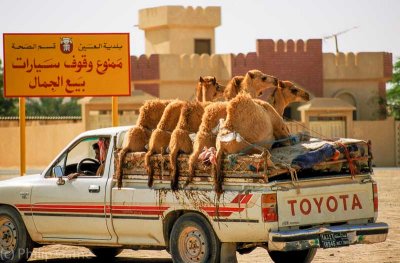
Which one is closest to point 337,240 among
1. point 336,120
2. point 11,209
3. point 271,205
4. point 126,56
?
point 271,205

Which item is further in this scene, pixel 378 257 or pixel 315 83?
pixel 315 83

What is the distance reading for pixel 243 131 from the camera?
11.4m

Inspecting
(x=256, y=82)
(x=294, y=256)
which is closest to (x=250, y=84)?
(x=256, y=82)

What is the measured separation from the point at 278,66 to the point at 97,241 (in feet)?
120

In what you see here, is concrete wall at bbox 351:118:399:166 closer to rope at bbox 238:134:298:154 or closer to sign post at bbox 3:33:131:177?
sign post at bbox 3:33:131:177

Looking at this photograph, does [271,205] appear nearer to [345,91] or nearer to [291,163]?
[291,163]

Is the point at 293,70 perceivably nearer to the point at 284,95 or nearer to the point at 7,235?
the point at 284,95

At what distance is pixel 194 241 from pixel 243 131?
4.07 ft

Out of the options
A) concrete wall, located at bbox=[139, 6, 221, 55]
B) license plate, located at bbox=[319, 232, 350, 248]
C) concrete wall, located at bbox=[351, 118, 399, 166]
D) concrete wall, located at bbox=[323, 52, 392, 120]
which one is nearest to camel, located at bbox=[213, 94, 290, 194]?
license plate, located at bbox=[319, 232, 350, 248]

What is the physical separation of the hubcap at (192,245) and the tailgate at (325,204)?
978mm

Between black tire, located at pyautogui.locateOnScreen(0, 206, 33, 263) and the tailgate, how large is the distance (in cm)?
358

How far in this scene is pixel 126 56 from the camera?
78.6 ft

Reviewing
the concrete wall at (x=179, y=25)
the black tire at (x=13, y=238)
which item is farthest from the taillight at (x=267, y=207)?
the concrete wall at (x=179, y=25)

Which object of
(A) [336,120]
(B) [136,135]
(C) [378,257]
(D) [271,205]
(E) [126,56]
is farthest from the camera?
(A) [336,120]
